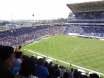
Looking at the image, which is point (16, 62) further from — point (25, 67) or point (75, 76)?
point (75, 76)

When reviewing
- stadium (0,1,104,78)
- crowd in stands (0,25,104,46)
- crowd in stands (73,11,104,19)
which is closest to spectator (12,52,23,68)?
stadium (0,1,104,78)

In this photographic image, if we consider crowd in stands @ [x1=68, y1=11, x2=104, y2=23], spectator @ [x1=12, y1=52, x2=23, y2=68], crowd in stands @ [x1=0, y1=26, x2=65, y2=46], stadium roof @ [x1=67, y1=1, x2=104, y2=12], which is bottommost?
crowd in stands @ [x1=0, y1=26, x2=65, y2=46]

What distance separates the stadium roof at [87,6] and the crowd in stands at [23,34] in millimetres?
12529

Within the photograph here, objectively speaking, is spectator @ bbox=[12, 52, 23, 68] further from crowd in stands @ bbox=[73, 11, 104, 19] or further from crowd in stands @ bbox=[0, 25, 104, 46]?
crowd in stands @ bbox=[73, 11, 104, 19]

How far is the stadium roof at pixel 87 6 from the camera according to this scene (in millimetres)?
66412

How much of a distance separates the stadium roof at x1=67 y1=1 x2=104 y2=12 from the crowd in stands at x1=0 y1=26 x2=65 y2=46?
41.1 feet

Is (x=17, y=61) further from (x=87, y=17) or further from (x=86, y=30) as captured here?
(x=87, y=17)

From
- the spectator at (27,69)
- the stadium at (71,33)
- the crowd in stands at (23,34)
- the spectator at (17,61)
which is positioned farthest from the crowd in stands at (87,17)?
the spectator at (27,69)

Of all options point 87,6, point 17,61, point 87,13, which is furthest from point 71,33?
point 17,61

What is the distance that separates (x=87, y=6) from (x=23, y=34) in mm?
Result: 34725

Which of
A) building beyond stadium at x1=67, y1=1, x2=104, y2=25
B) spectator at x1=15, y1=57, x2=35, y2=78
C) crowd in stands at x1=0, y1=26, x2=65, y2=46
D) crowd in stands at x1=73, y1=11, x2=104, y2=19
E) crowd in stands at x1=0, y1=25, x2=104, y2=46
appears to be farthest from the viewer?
crowd in stands at x1=73, y1=11, x2=104, y2=19

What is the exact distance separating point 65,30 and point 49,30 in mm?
8742

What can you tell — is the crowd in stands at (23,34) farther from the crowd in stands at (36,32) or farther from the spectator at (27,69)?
the spectator at (27,69)

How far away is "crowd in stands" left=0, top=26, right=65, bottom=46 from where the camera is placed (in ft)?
169
